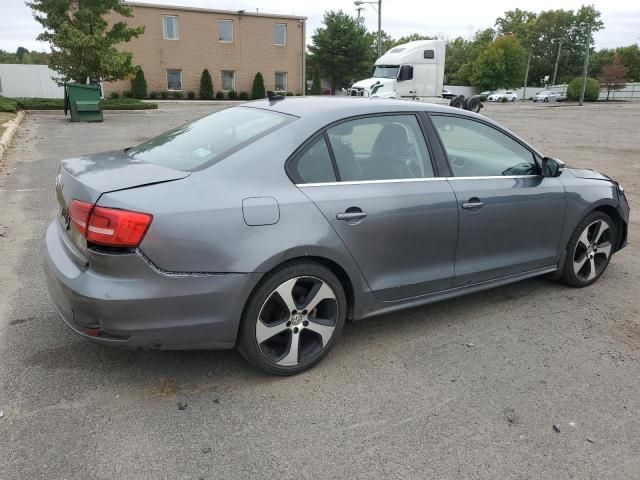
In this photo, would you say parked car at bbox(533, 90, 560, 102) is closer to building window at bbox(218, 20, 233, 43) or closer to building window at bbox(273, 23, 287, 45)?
building window at bbox(273, 23, 287, 45)

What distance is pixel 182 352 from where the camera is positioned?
342 cm

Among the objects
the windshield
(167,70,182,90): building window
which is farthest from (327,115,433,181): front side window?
(167,70,182,90): building window

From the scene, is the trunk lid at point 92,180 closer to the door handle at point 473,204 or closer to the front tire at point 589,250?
the door handle at point 473,204

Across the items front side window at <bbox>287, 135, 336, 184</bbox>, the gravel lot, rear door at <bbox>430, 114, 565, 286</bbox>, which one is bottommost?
the gravel lot

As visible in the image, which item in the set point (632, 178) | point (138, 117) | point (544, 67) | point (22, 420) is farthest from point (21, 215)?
point (544, 67)

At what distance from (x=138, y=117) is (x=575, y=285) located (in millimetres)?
20863

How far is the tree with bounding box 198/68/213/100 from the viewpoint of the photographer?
126 feet

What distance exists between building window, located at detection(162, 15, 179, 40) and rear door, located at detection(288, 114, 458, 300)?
38.4m

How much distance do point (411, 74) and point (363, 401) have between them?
23.4 meters

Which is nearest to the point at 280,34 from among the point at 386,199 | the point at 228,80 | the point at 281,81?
the point at 281,81

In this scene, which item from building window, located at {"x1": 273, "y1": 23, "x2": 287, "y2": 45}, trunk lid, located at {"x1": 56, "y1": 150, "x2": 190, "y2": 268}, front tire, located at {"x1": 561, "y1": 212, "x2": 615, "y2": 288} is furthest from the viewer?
building window, located at {"x1": 273, "y1": 23, "x2": 287, "y2": 45}

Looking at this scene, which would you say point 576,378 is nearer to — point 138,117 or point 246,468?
point 246,468

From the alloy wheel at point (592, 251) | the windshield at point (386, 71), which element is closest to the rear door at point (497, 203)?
the alloy wheel at point (592, 251)

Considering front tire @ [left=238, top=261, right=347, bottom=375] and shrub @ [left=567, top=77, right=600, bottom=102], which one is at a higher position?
shrub @ [left=567, top=77, right=600, bottom=102]
